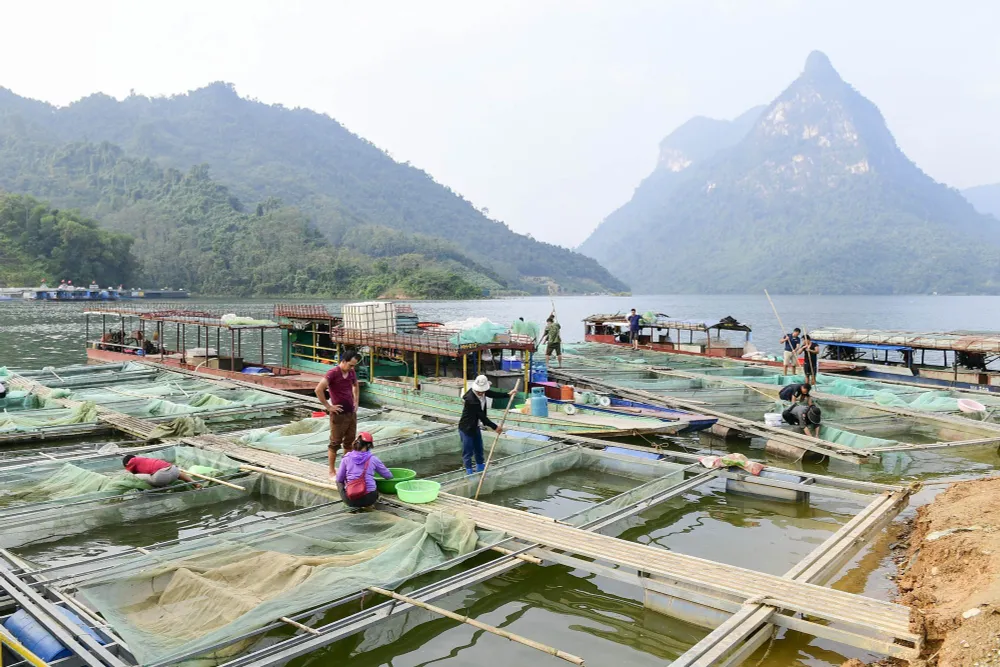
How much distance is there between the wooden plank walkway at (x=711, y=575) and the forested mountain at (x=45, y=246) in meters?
108

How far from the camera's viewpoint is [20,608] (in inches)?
242

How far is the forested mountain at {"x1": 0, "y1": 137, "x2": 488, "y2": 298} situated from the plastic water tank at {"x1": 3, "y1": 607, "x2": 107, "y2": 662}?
108213 mm

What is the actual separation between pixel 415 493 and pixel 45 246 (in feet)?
366

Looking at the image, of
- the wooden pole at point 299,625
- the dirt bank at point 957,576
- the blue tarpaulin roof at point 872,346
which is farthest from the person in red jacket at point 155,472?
the blue tarpaulin roof at point 872,346

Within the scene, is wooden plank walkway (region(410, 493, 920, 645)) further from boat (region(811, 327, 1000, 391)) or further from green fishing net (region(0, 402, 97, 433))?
boat (region(811, 327, 1000, 391))

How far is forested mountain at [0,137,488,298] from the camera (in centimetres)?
11938

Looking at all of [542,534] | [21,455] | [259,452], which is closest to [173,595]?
[542,534]

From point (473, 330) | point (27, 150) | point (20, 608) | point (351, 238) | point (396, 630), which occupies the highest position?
point (27, 150)

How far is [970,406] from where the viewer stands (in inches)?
669

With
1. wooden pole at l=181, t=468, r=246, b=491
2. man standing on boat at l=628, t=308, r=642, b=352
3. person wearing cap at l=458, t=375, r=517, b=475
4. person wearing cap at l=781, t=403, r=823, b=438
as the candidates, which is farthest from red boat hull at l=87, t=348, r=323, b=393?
man standing on boat at l=628, t=308, r=642, b=352

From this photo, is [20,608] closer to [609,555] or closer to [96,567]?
[96,567]

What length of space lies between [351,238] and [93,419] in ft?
481

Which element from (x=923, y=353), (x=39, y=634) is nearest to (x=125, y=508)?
(x=39, y=634)

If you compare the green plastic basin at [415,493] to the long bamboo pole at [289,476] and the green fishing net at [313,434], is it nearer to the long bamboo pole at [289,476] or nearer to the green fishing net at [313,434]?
the long bamboo pole at [289,476]
